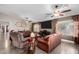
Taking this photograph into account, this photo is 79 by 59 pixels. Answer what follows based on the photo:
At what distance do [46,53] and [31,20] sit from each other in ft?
2.23

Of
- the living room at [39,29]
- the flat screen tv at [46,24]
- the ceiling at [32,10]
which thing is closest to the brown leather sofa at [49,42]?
the living room at [39,29]

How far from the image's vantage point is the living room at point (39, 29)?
2.91 metres

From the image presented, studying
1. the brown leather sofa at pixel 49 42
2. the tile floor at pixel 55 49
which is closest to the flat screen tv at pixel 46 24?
the brown leather sofa at pixel 49 42

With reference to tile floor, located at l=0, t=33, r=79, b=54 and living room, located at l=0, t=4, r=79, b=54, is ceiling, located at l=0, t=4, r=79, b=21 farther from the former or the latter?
tile floor, located at l=0, t=33, r=79, b=54

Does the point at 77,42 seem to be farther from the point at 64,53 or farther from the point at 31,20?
the point at 31,20

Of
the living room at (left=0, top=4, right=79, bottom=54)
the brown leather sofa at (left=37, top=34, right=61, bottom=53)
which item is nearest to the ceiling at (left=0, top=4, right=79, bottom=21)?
the living room at (left=0, top=4, right=79, bottom=54)

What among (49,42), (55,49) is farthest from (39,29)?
(55,49)

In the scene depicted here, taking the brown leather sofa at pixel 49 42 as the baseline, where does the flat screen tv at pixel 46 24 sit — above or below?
above

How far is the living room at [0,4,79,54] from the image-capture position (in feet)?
9.55

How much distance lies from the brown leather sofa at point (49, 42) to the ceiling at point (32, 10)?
Answer: 37cm

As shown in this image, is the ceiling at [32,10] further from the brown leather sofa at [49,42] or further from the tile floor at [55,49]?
the tile floor at [55,49]

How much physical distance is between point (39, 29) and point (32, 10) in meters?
0.38

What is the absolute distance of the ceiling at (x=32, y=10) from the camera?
2910 mm

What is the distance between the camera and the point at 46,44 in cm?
292
